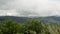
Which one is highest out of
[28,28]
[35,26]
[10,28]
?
[35,26]

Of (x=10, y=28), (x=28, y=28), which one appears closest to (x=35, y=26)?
(x=28, y=28)

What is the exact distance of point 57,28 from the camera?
117 feet

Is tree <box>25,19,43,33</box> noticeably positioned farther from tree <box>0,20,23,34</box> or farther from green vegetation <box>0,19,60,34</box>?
tree <box>0,20,23,34</box>

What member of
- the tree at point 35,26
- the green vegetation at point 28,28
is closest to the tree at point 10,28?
the green vegetation at point 28,28

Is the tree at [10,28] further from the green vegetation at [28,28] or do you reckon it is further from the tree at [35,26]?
the tree at [35,26]

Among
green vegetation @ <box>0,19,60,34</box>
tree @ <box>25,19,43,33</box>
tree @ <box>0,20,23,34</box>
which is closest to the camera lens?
green vegetation @ <box>0,19,60,34</box>

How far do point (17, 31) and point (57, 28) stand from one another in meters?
7.03

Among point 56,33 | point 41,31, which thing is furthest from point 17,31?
point 56,33

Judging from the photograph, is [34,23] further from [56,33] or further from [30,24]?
[56,33]

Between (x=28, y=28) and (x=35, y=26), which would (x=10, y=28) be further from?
(x=35, y=26)

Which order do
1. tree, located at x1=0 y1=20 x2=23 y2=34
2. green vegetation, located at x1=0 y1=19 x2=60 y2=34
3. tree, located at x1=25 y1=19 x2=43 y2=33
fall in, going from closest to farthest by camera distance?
green vegetation, located at x1=0 y1=19 x2=60 y2=34, tree, located at x1=0 y1=20 x2=23 y2=34, tree, located at x1=25 y1=19 x2=43 y2=33

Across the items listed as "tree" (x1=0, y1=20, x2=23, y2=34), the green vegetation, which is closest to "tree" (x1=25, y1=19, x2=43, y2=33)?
A: the green vegetation

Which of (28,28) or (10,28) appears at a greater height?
(10,28)

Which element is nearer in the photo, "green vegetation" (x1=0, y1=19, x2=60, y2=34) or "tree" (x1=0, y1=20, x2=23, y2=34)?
"green vegetation" (x1=0, y1=19, x2=60, y2=34)
